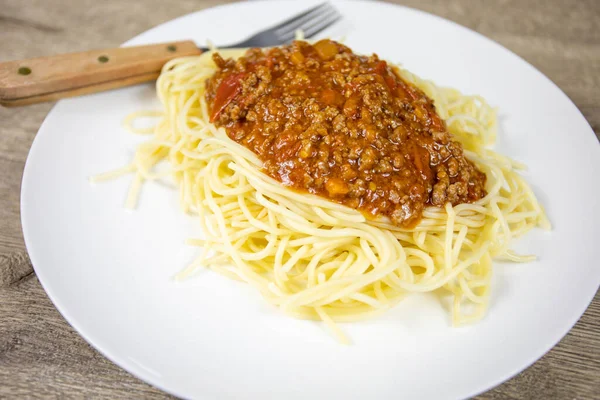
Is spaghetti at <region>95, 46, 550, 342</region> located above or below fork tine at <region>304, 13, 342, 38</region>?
below

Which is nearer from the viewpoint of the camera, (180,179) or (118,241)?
(118,241)

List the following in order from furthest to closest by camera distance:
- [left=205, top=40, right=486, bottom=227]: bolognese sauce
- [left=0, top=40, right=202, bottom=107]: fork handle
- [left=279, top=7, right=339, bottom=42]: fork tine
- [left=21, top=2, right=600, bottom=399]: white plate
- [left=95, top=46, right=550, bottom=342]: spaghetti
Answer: [left=279, top=7, right=339, bottom=42]: fork tine
[left=0, top=40, right=202, bottom=107]: fork handle
[left=205, top=40, right=486, bottom=227]: bolognese sauce
[left=95, top=46, right=550, bottom=342]: spaghetti
[left=21, top=2, right=600, bottom=399]: white plate

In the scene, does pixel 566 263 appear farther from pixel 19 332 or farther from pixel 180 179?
pixel 19 332

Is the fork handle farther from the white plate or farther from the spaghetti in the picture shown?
the spaghetti

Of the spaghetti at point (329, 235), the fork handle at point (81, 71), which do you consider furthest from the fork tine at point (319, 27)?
the spaghetti at point (329, 235)

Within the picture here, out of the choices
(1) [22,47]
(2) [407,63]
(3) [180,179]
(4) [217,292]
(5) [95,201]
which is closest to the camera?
(4) [217,292]

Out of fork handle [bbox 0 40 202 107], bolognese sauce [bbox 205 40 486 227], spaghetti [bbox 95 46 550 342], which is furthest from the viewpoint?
fork handle [bbox 0 40 202 107]

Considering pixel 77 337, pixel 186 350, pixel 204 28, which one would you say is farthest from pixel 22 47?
pixel 186 350

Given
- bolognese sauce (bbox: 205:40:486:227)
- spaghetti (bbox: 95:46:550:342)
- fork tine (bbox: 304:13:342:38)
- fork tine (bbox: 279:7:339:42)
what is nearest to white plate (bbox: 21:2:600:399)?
spaghetti (bbox: 95:46:550:342)
